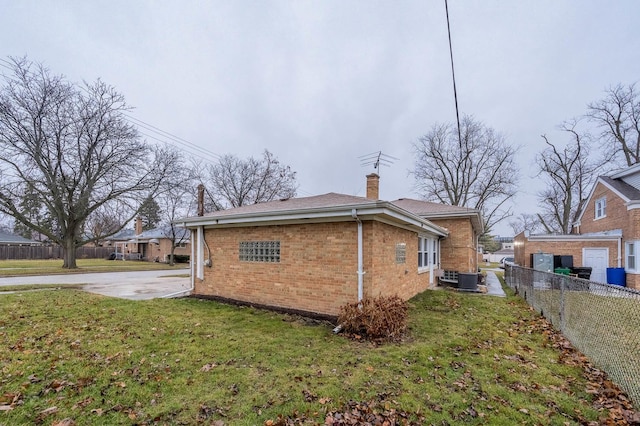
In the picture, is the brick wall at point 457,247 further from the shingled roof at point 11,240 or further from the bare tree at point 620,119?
the shingled roof at point 11,240

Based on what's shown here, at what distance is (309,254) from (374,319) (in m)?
2.33

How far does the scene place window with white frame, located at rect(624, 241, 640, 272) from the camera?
14.1 m

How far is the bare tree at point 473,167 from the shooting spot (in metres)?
28.9

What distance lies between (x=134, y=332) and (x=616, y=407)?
762 centimetres

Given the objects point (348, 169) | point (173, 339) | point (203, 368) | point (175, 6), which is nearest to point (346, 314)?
point (203, 368)

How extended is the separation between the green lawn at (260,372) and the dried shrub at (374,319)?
33 centimetres

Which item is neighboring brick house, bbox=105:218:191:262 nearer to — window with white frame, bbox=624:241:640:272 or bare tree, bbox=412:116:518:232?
bare tree, bbox=412:116:518:232

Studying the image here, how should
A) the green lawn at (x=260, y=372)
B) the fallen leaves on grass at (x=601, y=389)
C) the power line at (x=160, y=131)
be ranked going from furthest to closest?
the power line at (x=160, y=131) < the green lawn at (x=260, y=372) < the fallen leaves on grass at (x=601, y=389)

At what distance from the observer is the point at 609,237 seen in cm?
1602

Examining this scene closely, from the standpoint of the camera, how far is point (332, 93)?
1723 centimetres

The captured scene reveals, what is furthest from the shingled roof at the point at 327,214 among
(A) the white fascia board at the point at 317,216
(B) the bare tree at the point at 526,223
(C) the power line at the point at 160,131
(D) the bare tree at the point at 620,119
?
(B) the bare tree at the point at 526,223

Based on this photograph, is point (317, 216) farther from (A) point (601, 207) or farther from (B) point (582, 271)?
(A) point (601, 207)

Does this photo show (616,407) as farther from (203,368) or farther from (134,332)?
(134,332)

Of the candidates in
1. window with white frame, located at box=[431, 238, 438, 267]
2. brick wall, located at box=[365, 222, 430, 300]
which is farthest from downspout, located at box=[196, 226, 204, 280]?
window with white frame, located at box=[431, 238, 438, 267]
